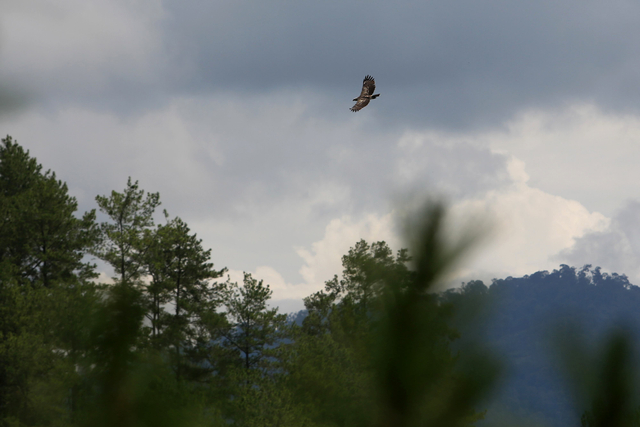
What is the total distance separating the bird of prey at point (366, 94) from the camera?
52.7 feet

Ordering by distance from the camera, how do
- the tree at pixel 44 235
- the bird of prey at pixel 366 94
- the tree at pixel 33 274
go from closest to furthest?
1. the bird of prey at pixel 366 94
2. the tree at pixel 33 274
3. the tree at pixel 44 235

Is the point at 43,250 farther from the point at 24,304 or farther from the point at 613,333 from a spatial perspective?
the point at 613,333

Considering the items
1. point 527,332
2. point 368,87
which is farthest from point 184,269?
point 527,332

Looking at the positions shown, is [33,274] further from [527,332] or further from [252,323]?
[527,332]

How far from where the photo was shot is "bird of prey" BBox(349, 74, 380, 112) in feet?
52.7

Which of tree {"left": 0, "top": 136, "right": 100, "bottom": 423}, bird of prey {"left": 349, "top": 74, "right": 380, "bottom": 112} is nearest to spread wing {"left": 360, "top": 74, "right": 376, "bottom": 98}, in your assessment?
bird of prey {"left": 349, "top": 74, "right": 380, "bottom": 112}

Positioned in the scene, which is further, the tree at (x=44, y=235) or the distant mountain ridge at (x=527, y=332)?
the tree at (x=44, y=235)

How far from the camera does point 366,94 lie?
56.4 feet

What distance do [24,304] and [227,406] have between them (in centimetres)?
1155

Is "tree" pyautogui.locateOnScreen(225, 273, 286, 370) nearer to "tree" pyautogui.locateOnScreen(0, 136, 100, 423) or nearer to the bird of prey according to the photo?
"tree" pyautogui.locateOnScreen(0, 136, 100, 423)

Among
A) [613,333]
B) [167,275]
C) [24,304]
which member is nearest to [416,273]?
[613,333]

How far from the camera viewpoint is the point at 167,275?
117 ft

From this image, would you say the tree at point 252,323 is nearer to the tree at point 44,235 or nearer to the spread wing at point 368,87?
the tree at point 44,235

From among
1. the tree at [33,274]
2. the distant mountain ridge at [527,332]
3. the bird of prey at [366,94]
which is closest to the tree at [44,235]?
the tree at [33,274]
